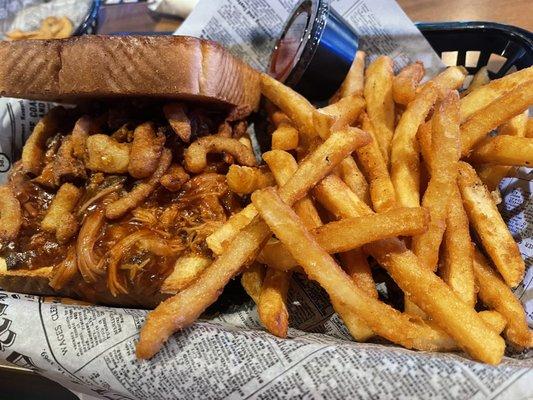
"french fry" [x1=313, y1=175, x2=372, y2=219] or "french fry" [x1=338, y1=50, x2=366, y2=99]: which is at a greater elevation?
"french fry" [x1=338, y1=50, x2=366, y2=99]

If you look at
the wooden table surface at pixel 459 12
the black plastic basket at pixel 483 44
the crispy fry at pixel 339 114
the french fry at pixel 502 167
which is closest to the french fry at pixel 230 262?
the crispy fry at pixel 339 114

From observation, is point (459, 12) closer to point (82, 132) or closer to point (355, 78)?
point (355, 78)

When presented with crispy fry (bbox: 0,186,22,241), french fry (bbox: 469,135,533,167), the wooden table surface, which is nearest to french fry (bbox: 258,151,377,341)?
french fry (bbox: 469,135,533,167)

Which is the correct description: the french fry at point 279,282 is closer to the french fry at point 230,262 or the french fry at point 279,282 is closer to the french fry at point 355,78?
the french fry at point 230,262

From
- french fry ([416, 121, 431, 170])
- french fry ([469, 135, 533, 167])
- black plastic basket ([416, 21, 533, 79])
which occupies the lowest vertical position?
french fry ([416, 121, 431, 170])

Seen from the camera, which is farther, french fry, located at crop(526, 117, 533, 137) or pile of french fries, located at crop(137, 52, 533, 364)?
french fry, located at crop(526, 117, 533, 137)

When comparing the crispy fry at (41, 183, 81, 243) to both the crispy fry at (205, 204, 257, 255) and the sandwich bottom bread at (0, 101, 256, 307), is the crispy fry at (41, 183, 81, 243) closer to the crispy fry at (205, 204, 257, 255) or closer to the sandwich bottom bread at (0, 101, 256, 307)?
the sandwich bottom bread at (0, 101, 256, 307)

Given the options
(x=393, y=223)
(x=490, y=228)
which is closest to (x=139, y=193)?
(x=393, y=223)
